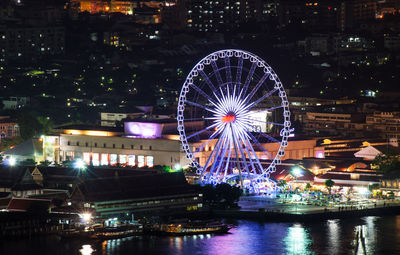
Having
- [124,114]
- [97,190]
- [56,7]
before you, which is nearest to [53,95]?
[124,114]

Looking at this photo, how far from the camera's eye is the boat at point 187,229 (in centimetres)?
4284

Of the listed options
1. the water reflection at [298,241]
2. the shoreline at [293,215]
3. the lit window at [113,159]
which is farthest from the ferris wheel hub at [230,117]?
the lit window at [113,159]

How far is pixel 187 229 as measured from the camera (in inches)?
1695

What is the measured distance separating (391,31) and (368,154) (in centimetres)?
3822

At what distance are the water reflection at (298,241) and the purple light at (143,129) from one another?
15172 mm

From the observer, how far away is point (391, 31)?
95.6m

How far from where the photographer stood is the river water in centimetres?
3991

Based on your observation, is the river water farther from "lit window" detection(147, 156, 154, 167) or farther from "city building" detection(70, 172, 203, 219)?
"lit window" detection(147, 156, 154, 167)

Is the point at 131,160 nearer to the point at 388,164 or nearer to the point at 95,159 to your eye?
the point at 95,159

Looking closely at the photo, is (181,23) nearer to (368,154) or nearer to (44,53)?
(44,53)

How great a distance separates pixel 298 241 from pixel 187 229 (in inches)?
145

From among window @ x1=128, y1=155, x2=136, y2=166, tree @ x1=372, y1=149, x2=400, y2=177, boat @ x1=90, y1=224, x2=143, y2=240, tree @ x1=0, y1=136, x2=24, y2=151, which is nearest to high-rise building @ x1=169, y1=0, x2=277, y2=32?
tree @ x1=0, y1=136, x2=24, y2=151

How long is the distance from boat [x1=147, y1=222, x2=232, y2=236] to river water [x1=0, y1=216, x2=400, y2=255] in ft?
1.31

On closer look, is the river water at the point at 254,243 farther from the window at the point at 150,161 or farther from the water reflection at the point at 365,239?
the window at the point at 150,161
